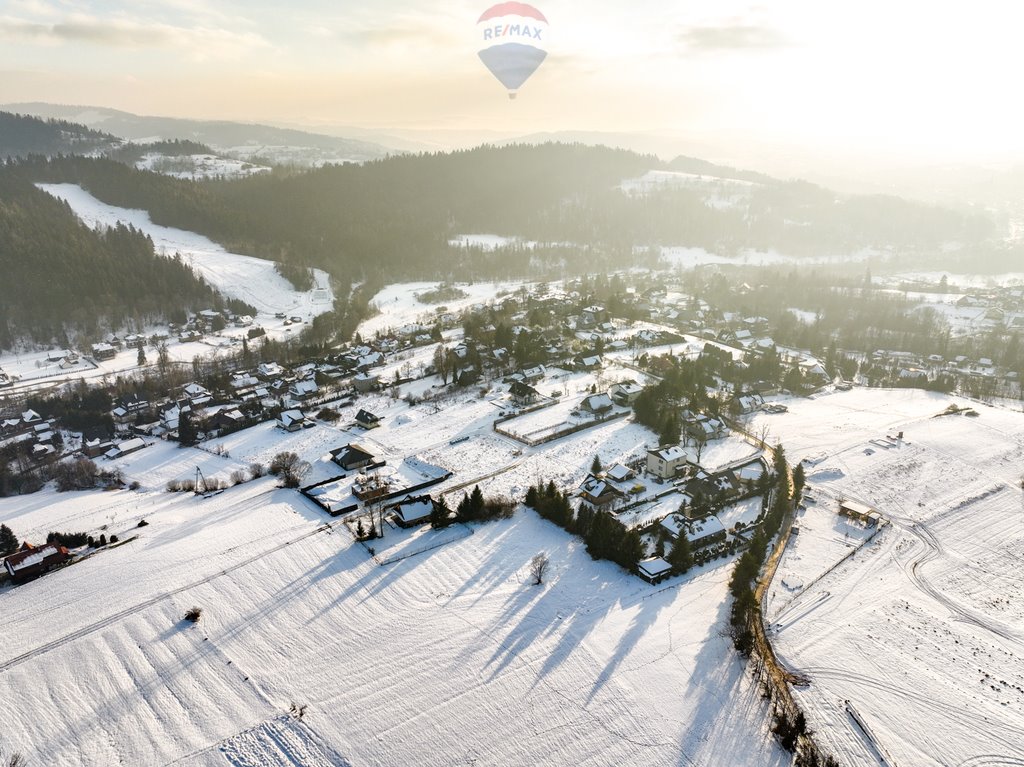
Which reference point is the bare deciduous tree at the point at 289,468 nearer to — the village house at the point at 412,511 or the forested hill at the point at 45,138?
the village house at the point at 412,511

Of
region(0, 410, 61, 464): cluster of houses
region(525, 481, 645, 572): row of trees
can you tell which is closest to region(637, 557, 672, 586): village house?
region(525, 481, 645, 572): row of trees

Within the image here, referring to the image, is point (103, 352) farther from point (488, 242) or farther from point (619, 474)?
point (488, 242)

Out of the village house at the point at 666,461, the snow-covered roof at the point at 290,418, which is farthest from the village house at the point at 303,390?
the village house at the point at 666,461

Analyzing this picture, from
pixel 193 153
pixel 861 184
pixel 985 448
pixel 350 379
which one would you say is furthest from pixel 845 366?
pixel 861 184

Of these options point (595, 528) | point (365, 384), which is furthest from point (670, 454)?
point (365, 384)

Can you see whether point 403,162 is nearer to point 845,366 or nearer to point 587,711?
point 845,366

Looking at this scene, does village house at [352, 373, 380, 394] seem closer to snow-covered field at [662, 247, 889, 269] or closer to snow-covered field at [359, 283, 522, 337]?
snow-covered field at [359, 283, 522, 337]

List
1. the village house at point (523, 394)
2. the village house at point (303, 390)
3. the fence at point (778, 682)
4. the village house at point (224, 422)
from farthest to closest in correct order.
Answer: the village house at point (303, 390), the village house at point (523, 394), the village house at point (224, 422), the fence at point (778, 682)
